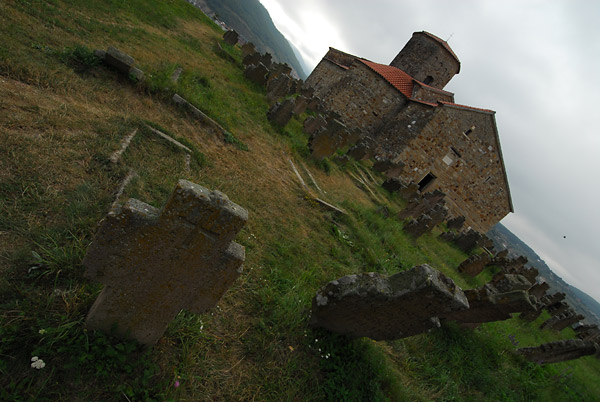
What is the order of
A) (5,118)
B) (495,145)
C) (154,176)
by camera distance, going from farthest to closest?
1. (495,145)
2. (154,176)
3. (5,118)

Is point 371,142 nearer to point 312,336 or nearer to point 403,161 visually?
point 403,161

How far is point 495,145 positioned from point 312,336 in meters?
16.8

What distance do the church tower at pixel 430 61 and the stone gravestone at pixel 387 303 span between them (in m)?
21.2

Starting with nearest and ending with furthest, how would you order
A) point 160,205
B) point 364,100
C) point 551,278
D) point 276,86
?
point 160,205 < point 276,86 < point 364,100 < point 551,278

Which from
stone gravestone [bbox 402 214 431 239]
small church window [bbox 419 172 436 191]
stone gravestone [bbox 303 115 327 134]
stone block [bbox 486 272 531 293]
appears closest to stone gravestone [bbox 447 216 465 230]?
small church window [bbox 419 172 436 191]

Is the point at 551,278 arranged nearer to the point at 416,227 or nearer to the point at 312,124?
the point at 416,227

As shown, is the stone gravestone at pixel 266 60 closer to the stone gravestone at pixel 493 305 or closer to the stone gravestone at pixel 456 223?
the stone gravestone at pixel 456 223

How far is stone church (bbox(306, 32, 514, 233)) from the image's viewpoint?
1412 cm

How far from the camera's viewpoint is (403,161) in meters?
14.0

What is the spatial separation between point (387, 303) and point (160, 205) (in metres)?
2.85

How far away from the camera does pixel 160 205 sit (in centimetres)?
325

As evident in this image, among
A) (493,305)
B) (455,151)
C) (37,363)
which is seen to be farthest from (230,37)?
(37,363)

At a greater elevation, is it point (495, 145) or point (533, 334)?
point (495, 145)

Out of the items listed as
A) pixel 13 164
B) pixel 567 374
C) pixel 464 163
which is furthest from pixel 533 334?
pixel 13 164
